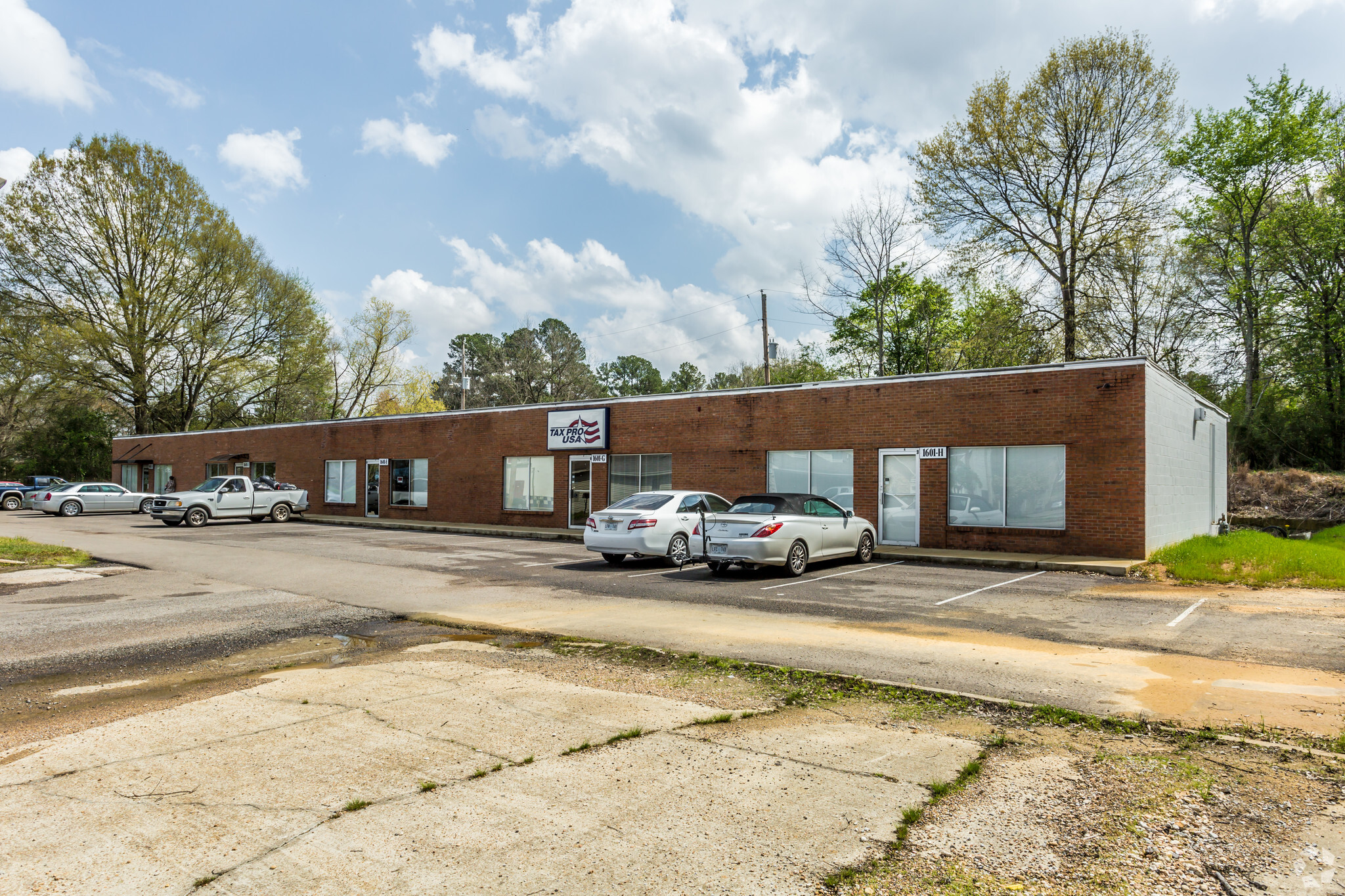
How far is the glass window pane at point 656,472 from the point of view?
988 inches

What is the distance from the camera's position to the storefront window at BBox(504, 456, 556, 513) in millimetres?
28078

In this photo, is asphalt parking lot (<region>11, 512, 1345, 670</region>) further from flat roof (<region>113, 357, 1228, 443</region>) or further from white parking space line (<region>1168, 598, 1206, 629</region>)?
flat roof (<region>113, 357, 1228, 443</region>)

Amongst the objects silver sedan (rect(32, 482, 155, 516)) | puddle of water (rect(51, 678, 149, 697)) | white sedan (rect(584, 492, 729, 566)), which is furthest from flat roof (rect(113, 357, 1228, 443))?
puddle of water (rect(51, 678, 149, 697))

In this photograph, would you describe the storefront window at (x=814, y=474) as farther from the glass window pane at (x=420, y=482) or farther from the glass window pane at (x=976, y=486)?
the glass window pane at (x=420, y=482)

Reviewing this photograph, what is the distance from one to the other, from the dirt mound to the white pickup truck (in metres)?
37.6

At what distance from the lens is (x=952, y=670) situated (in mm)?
7344

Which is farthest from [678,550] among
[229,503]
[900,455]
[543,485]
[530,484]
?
[229,503]

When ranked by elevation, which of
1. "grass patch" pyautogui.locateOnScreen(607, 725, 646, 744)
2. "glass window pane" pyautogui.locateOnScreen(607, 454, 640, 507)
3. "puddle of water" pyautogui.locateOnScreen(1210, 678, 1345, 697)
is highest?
"glass window pane" pyautogui.locateOnScreen(607, 454, 640, 507)

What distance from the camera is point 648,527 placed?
52.6 feet

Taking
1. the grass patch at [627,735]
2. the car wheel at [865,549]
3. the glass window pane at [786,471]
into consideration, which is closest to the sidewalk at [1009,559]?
the car wheel at [865,549]

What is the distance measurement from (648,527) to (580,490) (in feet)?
37.8

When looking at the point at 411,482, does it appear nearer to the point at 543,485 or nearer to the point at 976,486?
the point at 543,485

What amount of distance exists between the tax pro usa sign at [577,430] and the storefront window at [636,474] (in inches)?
32.7

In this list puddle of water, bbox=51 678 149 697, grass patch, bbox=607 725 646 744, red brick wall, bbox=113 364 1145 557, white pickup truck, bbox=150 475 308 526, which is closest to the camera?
grass patch, bbox=607 725 646 744
